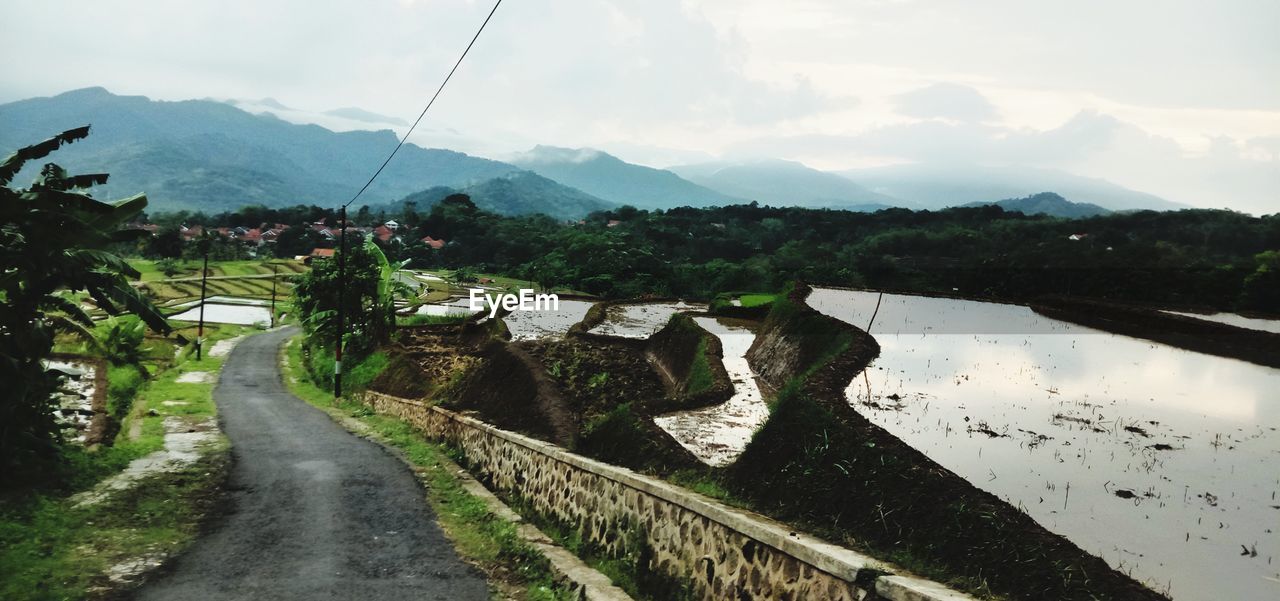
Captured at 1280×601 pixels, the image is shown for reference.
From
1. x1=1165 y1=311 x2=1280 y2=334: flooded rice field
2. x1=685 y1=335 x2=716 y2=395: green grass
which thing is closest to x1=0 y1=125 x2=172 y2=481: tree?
x1=685 y1=335 x2=716 y2=395: green grass

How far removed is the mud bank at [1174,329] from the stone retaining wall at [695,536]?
261 inches

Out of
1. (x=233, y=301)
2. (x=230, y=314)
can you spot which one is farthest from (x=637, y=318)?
(x=233, y=301)

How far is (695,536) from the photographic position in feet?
25.0

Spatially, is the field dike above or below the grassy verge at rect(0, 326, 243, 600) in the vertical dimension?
above

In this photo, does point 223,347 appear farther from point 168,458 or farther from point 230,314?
point 168,458

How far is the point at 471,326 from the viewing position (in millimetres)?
28766

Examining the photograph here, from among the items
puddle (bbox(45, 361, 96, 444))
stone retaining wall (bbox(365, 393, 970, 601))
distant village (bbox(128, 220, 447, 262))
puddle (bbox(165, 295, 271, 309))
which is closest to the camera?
stone retaining wall (bbox(365, 393, 970, 601))

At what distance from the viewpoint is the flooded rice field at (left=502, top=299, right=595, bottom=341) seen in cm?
2391

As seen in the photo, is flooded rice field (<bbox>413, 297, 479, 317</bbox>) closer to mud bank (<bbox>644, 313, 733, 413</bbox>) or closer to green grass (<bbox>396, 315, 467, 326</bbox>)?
green grass (<bbox>396, 315, 467, 326</bbox>)

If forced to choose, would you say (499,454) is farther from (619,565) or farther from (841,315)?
(841,315)

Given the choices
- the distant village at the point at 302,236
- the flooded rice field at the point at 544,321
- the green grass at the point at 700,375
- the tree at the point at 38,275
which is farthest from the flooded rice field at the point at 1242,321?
the distant village at the point at 302,236

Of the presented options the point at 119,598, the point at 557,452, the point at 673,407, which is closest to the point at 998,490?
the point at 673,407

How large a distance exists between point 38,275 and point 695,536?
1127cm

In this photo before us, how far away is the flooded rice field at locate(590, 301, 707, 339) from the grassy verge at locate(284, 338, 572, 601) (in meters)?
6.28
